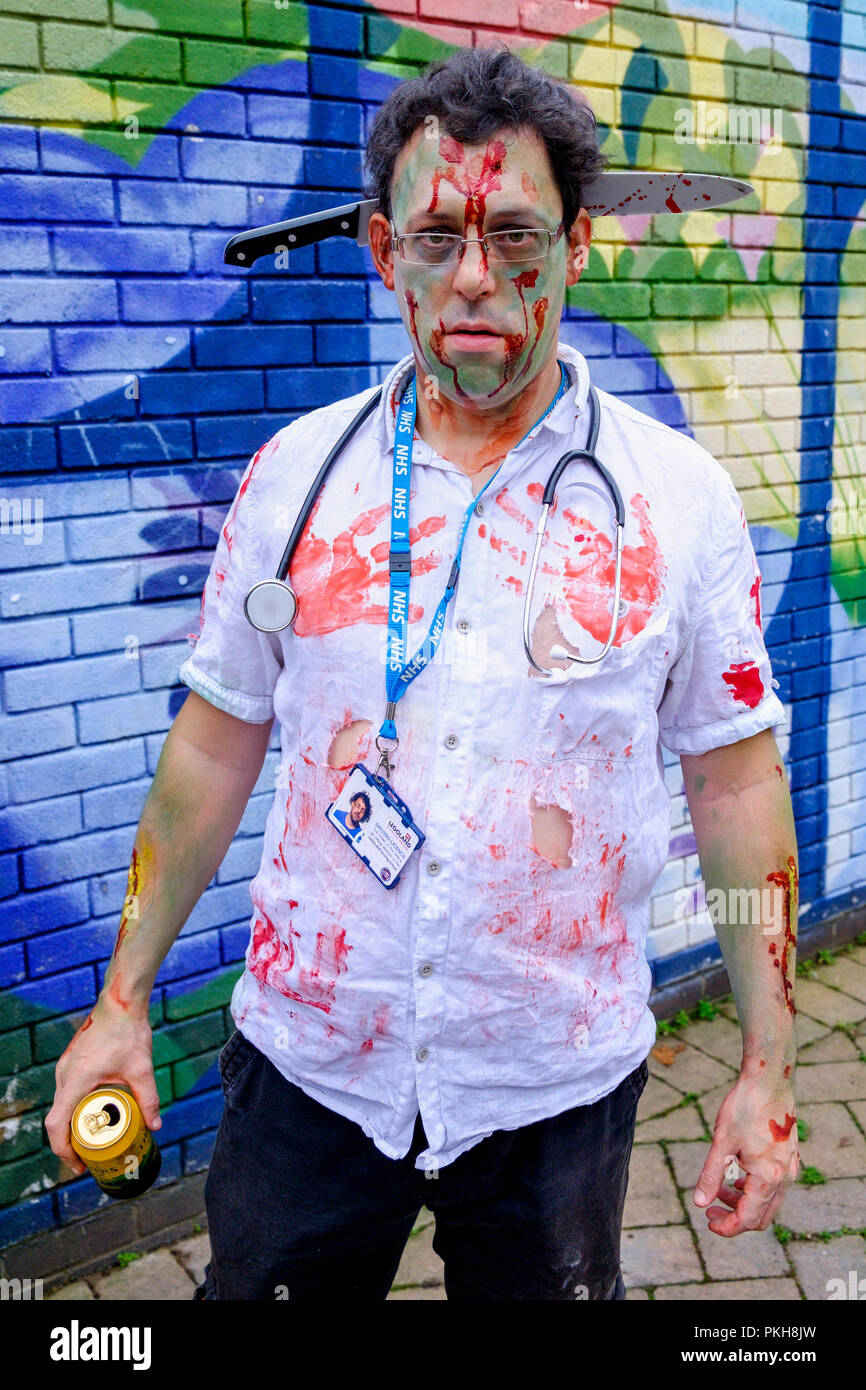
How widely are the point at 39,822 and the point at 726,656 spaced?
179cm

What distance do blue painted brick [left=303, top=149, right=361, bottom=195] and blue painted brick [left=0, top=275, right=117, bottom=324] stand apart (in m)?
0.65

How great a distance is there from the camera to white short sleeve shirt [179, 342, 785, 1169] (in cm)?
178

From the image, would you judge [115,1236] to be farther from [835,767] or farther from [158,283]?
[835,767]

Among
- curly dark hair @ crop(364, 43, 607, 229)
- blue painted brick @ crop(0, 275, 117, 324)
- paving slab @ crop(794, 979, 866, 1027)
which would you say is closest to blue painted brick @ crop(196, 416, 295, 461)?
blue painted brick @ crop(0, 275, 117, 324)

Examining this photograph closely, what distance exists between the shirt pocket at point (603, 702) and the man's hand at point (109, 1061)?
80 centimetres

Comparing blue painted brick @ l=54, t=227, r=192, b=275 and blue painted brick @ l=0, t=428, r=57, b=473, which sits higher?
blue painted brick @ l=54, t=227, r=192, b=275

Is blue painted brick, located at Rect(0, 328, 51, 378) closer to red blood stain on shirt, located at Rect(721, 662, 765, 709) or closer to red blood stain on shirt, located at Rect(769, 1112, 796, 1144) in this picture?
red blood stain on shirt, located at Rect(721, 662, 765, 709)

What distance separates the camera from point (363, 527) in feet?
6.13

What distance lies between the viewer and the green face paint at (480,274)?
1.81m

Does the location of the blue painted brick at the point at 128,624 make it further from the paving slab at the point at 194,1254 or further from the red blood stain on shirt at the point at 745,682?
the red blood stain on shirt at the point at 745,682

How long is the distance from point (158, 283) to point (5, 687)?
1.03 m

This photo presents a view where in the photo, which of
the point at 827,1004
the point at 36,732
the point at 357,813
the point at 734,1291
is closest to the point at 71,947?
the point at 36,732

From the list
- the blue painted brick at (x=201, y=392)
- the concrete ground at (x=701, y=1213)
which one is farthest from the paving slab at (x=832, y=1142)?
the blue painted brick at (x=201, y=392)
